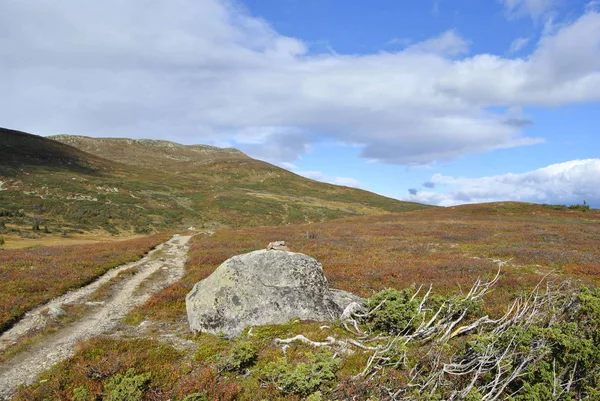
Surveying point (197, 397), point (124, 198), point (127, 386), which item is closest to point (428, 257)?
point (197, 397)

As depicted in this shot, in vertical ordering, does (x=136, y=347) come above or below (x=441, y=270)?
below

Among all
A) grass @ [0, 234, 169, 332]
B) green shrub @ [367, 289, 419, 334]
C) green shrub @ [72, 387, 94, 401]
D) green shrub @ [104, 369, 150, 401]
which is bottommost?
grass @ [0, 234, 169, 332]

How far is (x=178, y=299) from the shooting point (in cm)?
1648

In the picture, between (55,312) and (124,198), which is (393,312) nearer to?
(55,312)

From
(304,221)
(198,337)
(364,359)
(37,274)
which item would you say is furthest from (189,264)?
(304,221)

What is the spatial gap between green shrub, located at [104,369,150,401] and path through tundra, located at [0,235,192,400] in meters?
2.59

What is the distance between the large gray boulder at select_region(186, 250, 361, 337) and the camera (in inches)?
477

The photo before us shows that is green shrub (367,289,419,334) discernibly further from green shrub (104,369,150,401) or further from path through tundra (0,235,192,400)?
path through tundra (0,235,192,400)

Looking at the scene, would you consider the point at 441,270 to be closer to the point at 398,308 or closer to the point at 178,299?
the point at 398,308

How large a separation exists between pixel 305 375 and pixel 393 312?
384cm

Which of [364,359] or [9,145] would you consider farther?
[9,145]

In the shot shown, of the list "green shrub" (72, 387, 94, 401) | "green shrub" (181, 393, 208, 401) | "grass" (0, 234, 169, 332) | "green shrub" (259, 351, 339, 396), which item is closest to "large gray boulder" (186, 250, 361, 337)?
"green shrub" (259, 351, 339, 396)

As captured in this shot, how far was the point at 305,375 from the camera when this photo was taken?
7.47 meters

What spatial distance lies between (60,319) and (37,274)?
29.6 ft
